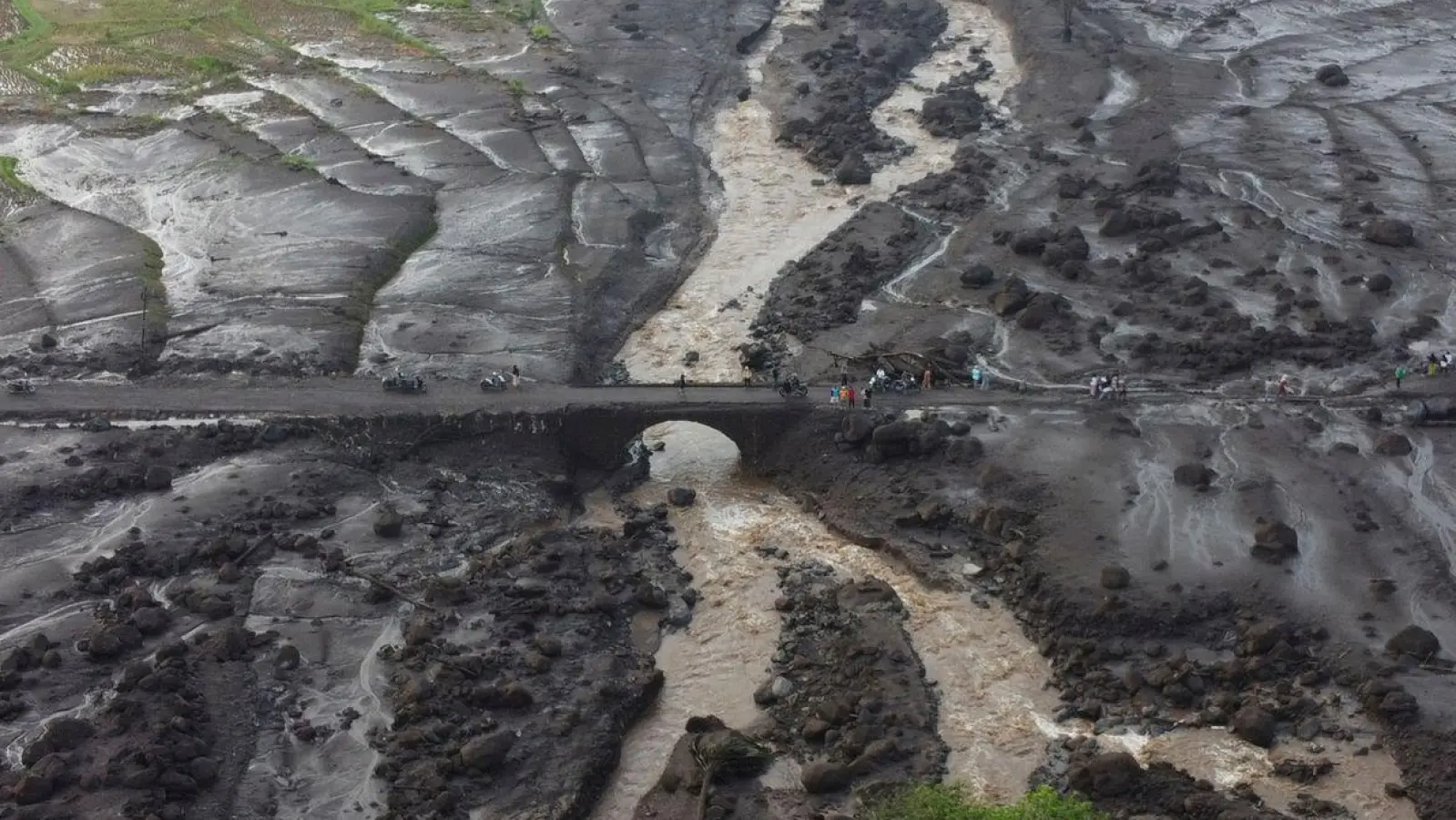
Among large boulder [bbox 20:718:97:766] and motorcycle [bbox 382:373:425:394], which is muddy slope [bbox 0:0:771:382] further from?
large boulder [bbox 20:718:97:766]

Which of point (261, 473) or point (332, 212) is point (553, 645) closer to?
point (261, 473)

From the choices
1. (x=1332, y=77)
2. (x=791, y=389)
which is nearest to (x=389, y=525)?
(x=791, y=389)

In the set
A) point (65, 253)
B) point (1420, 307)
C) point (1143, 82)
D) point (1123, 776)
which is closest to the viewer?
point (1123, 776)

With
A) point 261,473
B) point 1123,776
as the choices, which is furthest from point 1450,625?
point 261,473

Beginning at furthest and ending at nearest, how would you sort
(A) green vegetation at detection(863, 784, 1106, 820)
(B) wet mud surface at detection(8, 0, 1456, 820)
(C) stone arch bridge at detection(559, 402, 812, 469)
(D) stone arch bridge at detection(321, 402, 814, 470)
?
(C) stone arch bridge at detection(559, 402, 812, 469) < (D) stone arch bridge at detection(321, 402, 814, 470) < (B) wet mud surface at detection(8, 0, 1456, 820) < (A) green vegetation at detection(863, 784, 1106, 820)

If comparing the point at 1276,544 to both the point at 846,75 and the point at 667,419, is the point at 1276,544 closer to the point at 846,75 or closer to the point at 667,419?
the point at 667,419

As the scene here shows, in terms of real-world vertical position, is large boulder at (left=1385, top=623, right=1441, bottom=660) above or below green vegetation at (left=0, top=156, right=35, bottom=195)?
above

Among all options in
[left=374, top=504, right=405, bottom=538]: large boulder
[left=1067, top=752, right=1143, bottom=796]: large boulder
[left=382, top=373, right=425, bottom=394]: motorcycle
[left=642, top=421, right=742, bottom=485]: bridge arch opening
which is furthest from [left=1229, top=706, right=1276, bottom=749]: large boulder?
[left=382, top=373, right=425, bottom=394]: motorcycle
